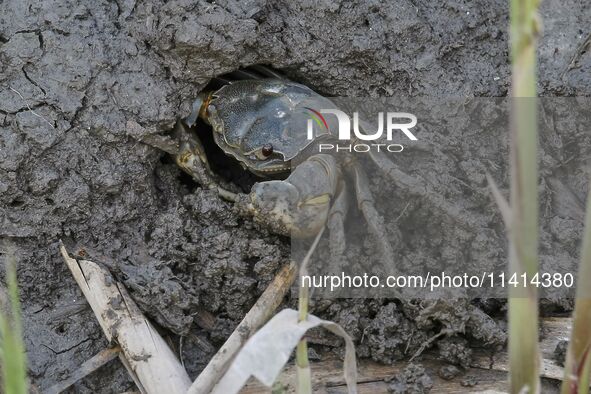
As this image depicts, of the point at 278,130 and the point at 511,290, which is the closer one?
the point at 511,290

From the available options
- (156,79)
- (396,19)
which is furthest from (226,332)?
(396,19)

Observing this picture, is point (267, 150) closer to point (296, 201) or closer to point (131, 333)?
point (296, 201)

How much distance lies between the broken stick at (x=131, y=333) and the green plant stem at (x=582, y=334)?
1180mm

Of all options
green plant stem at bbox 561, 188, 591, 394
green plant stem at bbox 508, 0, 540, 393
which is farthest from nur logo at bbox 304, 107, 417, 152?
green plant stem at bbox 508, 0, 540, 393

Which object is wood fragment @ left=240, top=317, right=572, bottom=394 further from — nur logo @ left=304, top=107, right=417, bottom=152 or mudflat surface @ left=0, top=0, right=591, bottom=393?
nur logo @ left=304, top=107, right=417, bottom=152

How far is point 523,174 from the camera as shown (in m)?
1.37

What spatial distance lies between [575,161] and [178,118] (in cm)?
143

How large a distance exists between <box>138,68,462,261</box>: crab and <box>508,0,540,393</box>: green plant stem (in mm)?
1143

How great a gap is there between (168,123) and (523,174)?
1.72 metres

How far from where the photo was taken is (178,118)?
2.90m

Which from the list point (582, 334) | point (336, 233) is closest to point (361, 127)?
point (336, 233)

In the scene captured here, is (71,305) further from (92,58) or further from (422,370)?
(422,370)

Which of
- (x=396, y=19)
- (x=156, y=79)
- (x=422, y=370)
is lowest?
(x=422, y=370)

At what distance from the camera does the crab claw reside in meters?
2.51
